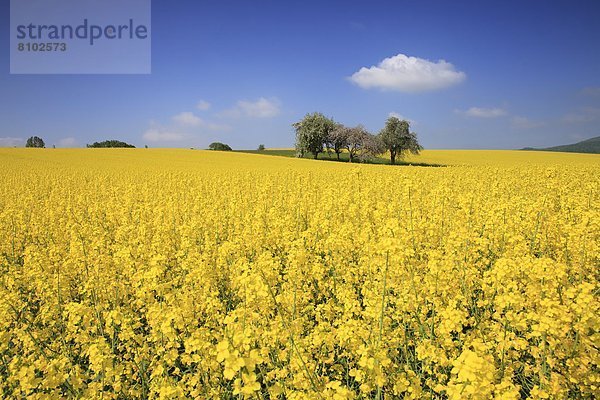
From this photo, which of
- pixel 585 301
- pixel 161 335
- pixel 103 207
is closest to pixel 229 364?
pixel 161 335

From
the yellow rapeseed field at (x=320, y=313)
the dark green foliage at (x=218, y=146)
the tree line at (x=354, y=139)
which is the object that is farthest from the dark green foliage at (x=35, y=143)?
the yellow rapeseed field at (x=320, y=313)

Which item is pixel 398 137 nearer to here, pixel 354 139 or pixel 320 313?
pixel 354 139

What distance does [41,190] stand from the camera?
15531mm

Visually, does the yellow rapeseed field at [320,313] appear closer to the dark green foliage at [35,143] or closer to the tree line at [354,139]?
the tree line at [354,139]

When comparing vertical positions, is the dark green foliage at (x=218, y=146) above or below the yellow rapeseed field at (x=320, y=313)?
above

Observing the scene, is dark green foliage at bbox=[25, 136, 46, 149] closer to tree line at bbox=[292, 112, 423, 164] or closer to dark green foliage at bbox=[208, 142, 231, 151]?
dark green foliage at bbox=[208, 142, 231, 151]

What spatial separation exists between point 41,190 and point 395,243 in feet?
57.2

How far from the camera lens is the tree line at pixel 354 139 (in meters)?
54.0

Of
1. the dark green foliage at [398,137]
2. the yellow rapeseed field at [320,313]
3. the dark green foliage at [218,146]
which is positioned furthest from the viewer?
the dark green foliage at [218,146]

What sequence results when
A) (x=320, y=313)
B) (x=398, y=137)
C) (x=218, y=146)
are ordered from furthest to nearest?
(x=218, y=146) < (x=398, y=137) < (x=320, y=313)

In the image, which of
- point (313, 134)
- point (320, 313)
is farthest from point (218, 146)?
point (320, 313)

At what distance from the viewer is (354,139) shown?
182 feet

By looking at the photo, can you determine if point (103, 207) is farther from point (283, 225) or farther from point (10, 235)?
point (283, 225)

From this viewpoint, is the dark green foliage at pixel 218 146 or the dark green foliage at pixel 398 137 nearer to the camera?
the dark green foliage at pixel 398 137
